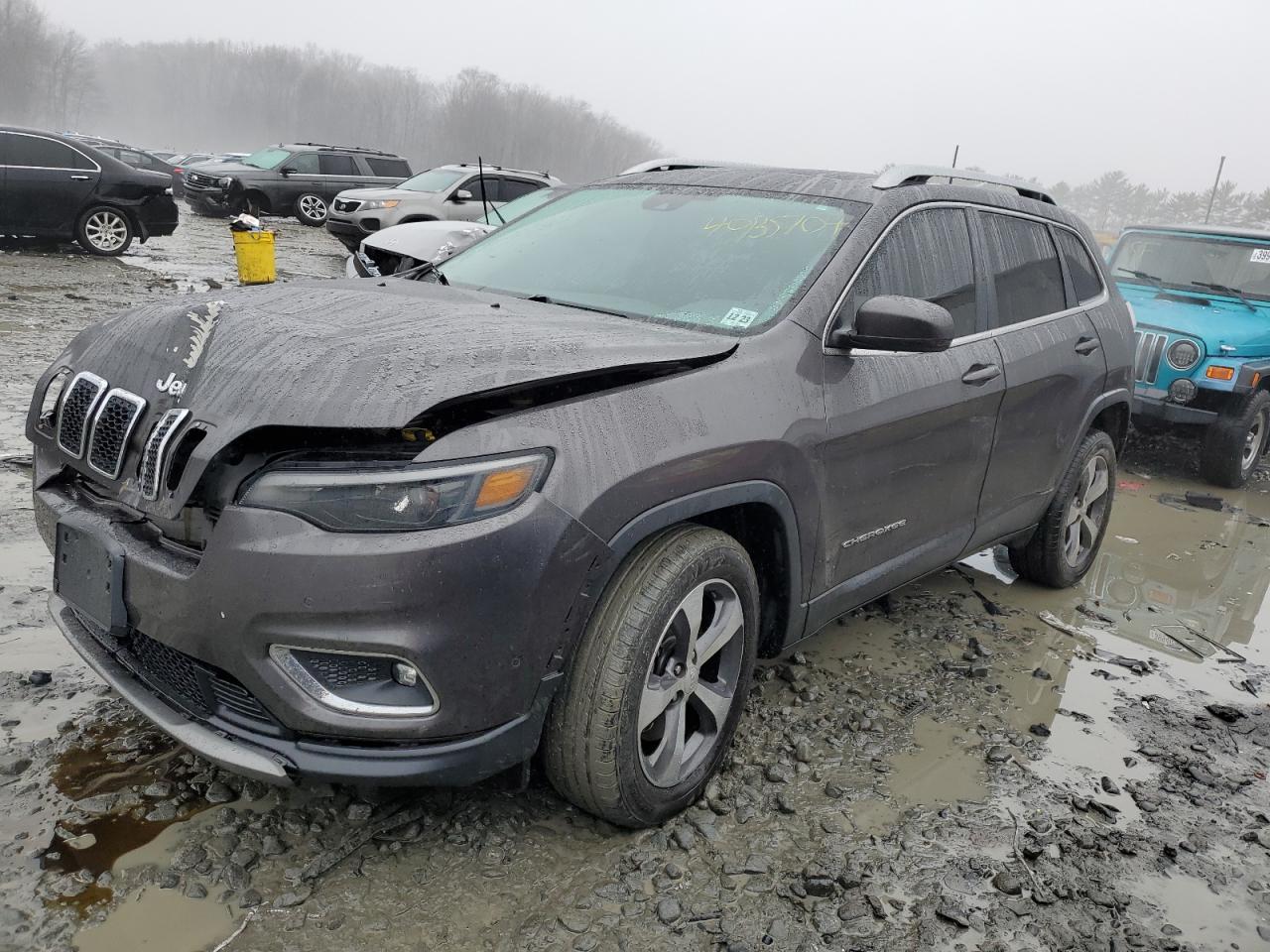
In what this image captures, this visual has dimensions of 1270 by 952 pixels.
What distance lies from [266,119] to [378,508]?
151 meters

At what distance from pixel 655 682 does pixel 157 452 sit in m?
1.28

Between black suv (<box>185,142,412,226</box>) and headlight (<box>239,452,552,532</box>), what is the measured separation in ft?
67.4

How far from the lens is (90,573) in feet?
7.68

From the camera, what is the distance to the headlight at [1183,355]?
725 centimetres

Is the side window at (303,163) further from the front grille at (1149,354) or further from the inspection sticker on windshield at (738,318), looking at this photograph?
the inspection sticker on windshield at (738,318)

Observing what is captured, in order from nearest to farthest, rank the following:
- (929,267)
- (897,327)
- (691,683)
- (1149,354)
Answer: (691,683), (897,327), (929,267), (1149,354)

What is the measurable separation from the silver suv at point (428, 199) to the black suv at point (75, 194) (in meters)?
3.05

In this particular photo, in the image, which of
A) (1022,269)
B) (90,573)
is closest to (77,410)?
(90,573)

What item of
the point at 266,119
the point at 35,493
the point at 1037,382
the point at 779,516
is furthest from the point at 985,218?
the point at 266,119

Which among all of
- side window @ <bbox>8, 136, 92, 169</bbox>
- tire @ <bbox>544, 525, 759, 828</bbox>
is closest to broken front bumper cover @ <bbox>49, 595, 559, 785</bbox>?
tire @ <bbox>544, 525, 759, 828</bbox>

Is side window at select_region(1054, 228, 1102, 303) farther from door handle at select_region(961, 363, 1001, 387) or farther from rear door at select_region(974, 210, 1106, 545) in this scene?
door handle at select_region(961, 363, 1001, 387)

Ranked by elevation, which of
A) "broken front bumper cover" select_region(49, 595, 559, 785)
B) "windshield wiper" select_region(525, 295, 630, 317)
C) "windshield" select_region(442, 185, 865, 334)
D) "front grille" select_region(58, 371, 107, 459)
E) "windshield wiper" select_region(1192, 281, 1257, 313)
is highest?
"windshield wiper" select_region(1192, 281, 1257, 313)

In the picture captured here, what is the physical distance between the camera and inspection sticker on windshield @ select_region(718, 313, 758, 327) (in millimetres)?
2855

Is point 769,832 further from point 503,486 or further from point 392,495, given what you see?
point 392,495
